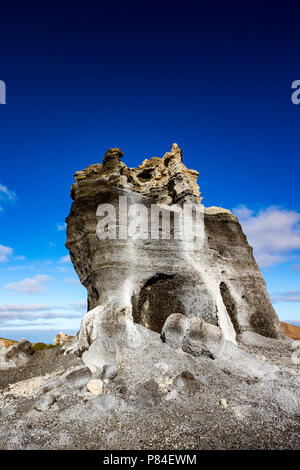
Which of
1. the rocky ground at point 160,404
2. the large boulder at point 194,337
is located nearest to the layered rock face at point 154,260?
the large boulder at point 194,337

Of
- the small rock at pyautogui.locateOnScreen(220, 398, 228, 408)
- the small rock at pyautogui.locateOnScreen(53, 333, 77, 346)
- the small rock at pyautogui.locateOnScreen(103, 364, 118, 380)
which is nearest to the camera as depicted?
the small rock at pyautogui.locateOnScreen(220, 398, 228, 408)

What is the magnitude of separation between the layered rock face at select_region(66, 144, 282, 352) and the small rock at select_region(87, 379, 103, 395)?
265 centimetres

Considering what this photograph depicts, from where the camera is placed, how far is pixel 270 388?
943 centimetres

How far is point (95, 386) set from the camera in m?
9.55

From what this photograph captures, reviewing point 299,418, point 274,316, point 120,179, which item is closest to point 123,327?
point 299,418

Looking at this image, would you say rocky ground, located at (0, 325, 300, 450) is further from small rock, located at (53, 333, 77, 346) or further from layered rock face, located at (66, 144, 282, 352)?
small rock, located at (53, 333, 77, 346)

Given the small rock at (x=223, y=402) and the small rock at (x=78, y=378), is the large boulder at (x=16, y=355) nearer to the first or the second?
the small rock at (x=78, y=378)

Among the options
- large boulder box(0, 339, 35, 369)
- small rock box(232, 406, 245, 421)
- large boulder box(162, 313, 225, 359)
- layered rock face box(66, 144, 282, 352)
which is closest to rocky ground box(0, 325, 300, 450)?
small rock box(232, 406, 245, 421)

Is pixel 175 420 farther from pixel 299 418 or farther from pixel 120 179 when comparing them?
pixel 120 179

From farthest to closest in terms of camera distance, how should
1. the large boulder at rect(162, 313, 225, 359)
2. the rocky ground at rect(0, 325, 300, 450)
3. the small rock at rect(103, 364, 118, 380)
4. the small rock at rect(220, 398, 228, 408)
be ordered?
the large boulder at rect(162, 313, 225, 359) < the small rock at rect(103, 364, 118, 380) < the small rock at rect(220, 398, 228, 408) < the rocky ground at rect(0, 325, 300, 450)

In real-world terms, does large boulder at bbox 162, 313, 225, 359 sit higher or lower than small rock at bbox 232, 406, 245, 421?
higher

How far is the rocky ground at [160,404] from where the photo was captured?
691 centimetres

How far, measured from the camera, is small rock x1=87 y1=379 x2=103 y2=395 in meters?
9.35

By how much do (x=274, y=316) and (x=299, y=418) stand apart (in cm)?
913
